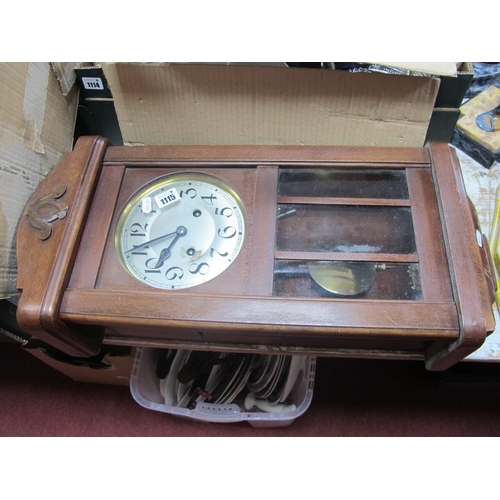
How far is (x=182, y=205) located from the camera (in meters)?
0.94

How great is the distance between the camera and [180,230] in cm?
92

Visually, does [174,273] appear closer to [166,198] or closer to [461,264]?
[166,198]

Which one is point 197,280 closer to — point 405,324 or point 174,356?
point 405,324

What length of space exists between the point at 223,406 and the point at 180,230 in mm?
559

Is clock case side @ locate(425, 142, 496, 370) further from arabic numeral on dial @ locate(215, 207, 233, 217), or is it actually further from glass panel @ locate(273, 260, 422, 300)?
arabic numeral on dial @ locate(215, 207, 233, 217)

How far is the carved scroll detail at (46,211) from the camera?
0.88m

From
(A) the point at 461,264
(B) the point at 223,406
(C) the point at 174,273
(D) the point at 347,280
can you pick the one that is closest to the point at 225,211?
(C) the point at 174,273

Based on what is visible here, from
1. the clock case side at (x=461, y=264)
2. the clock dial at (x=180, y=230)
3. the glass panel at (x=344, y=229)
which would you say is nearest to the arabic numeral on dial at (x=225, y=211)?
the clock dial at (x=180, y=230)

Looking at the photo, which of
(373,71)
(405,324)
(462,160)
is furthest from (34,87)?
(462,160)

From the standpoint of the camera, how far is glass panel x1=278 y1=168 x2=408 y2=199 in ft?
2.95

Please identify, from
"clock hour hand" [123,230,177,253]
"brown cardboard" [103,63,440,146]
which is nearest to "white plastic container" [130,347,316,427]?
"clock hour hand" [123,230,177,253]

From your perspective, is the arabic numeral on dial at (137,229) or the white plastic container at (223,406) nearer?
the arabic numeral on dial at (137,229)

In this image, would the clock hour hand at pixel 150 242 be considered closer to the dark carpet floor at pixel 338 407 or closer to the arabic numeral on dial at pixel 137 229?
the arabic numeral on dial at pixel 137 229

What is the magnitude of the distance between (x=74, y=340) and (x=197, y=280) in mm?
267
